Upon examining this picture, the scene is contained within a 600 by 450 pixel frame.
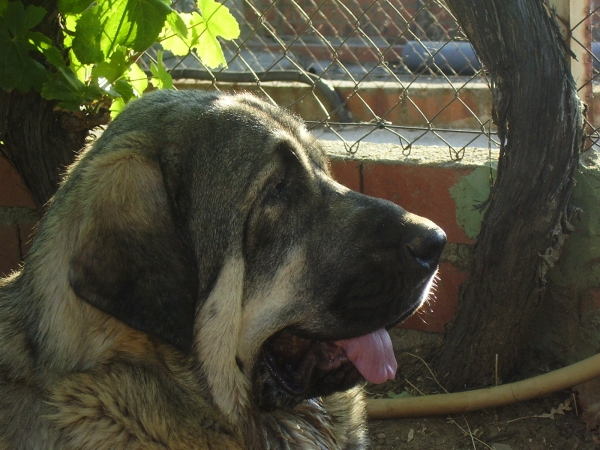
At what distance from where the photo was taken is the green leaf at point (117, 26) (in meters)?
3.35

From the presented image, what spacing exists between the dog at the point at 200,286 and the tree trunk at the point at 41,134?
1.36m

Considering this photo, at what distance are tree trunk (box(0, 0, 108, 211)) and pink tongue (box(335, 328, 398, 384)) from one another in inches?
76.7

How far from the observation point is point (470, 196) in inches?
155

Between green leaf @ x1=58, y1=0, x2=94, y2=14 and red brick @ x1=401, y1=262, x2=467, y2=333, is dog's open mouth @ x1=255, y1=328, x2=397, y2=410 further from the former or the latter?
green leaf @ x1=58, y1=0, x2=94, y2=14

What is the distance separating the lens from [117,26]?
3424 mm

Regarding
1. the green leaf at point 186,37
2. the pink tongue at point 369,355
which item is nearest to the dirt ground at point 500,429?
the pink tongue at point 369,355

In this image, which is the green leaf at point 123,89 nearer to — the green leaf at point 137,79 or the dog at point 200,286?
the green leaf at point 137,79

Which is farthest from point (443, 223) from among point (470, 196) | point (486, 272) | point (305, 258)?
point (305, 258)

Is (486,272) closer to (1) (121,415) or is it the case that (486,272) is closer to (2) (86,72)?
(1) (121,415)

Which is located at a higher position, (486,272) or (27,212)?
(486,272)

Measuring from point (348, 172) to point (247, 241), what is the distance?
1.80 meters

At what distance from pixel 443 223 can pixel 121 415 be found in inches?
83.9

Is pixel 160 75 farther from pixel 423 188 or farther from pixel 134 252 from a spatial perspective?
pixel 134 252

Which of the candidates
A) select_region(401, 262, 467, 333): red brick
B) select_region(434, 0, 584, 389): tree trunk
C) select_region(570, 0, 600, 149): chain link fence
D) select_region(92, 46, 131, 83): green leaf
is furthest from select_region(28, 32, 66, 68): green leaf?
select_region(570, 0, 600, 149): chain link fence
